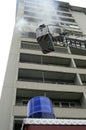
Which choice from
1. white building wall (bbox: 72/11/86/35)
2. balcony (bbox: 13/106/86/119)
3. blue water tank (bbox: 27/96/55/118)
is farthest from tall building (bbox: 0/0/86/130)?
blue water tank (bbox: 27/96/55/118)

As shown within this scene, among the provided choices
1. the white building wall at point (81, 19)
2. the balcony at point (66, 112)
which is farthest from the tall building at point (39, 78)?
the white building wall at point (81, 19)

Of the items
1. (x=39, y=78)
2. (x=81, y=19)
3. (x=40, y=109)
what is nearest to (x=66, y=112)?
(x=39, y=78)

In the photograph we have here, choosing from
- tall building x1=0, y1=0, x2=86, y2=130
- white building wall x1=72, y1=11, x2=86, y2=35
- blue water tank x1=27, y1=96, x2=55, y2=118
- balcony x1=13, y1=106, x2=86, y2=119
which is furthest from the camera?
white building wall x1=72, y1=11, x2=86, y2=35

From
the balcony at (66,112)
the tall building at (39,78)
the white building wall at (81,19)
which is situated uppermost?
the white building wall at (81,19)

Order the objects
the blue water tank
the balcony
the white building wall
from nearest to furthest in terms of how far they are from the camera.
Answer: the blue water tank
the balcony
the white building wall

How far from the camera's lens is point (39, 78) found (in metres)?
23.2

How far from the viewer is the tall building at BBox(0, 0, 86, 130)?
17.2 meters

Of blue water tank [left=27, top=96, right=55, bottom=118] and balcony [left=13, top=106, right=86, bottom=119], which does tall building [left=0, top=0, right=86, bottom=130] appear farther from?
blue water tank [left=27, top=96, right=55, bottom=118]

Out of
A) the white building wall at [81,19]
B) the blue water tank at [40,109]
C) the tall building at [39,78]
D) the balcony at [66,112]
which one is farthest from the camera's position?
the white building wall at [81,19]

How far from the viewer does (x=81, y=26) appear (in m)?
36.8

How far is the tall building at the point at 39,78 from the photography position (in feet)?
56.4

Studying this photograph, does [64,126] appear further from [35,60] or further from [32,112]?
[35,60]

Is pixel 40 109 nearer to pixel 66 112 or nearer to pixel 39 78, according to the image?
pixel 66 112

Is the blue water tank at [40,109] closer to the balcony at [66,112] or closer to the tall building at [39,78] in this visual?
the tall building at [39,78]
